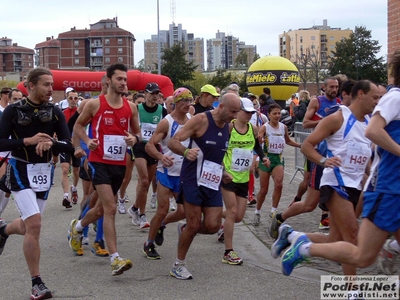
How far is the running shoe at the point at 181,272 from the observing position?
6.49 meters

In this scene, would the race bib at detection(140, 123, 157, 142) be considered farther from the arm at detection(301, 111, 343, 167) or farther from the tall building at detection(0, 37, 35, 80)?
the tall building at detection(0, 37, 35, 80)

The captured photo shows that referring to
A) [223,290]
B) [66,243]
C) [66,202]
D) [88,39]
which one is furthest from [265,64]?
[88,39]

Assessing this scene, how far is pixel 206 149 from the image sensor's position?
6.54 m

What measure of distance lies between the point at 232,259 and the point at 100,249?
164 cm

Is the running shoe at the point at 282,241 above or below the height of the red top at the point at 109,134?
below

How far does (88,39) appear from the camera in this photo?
15625 centimetres

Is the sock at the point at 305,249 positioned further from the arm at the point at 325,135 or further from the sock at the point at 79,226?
the sock at the point at 79,226

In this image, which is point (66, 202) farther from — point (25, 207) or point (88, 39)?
point (88, 39)

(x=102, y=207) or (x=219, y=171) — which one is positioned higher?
(x=219, y=171)

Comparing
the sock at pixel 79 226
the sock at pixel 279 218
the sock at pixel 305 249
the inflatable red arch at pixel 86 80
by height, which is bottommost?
the sock at pixel 279 218

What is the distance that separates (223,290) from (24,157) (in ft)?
7.69

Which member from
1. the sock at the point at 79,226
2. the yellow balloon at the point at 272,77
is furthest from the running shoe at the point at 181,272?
the yellow balloon at the point at 272,77

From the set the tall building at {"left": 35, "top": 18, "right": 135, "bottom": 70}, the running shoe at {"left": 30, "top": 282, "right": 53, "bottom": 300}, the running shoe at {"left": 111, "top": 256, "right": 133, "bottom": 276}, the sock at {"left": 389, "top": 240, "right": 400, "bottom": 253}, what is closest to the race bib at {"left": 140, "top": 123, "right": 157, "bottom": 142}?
the running shoe at {"left": 111, "top": 256, "right": 133, "bottom": 276}

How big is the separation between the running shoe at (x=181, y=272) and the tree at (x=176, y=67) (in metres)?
50.5
